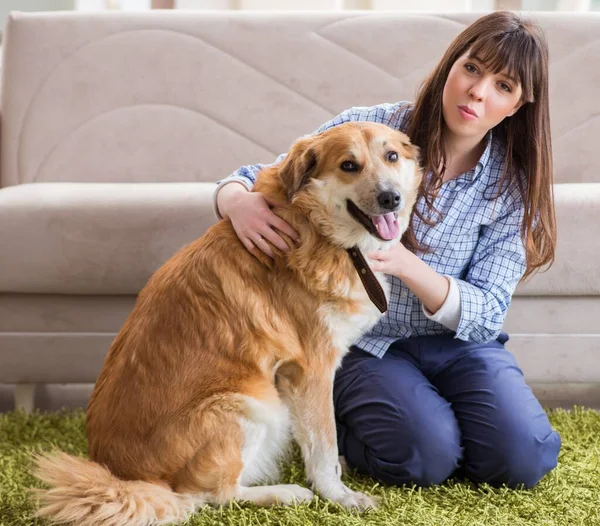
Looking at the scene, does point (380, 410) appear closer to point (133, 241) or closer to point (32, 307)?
point (133, 241)

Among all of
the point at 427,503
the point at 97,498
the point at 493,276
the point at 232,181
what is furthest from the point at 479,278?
the point at 97,498

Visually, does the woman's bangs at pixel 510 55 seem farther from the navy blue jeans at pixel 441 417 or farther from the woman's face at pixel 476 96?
the navy blue jeans at pixel 441 417

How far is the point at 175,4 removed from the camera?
3586 millimetres

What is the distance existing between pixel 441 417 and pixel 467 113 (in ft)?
2.48

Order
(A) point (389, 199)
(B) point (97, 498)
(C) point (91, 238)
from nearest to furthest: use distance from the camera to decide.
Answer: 1. (B) point (97, 498)
2. (A) point (389, 199)
3. (C) point (91, 238)

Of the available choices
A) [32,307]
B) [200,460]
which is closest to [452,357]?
[200,460]

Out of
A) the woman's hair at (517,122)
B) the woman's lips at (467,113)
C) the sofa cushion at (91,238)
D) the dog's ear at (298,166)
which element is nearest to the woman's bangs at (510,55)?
the woman's hair at (517,122)

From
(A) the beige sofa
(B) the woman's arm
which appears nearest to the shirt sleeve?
(B) the woman's arm

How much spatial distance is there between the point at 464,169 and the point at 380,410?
0.68m

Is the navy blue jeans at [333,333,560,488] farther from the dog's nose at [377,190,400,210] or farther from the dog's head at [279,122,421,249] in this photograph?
the dog's nose at [377,190,400,210]

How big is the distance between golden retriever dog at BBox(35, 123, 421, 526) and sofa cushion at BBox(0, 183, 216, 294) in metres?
0.55

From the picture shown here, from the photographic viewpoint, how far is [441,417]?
179cm

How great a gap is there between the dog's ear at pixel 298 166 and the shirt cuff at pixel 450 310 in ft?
1.52

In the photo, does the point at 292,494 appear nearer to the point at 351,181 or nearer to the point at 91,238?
the point at 351,181
